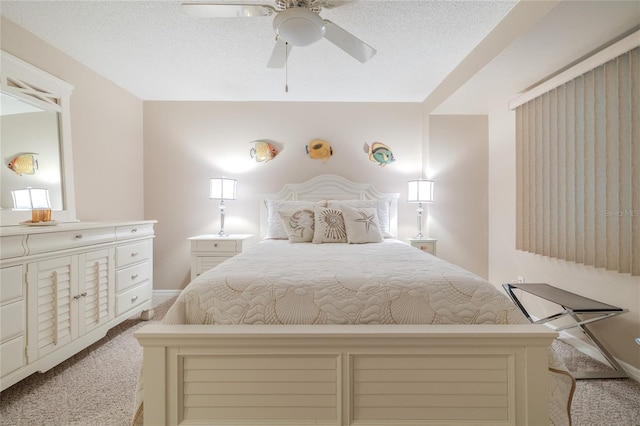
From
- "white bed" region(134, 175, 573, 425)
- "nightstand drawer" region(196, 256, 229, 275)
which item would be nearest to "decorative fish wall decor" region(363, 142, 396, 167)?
"nightstand drawer" region(196, 256, 229, 275)

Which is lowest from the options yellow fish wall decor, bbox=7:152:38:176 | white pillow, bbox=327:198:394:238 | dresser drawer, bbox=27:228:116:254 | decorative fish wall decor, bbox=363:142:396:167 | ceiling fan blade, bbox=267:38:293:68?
dresser drawer, bbox=27:228:116:254

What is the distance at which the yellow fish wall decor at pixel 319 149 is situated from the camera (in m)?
3.54

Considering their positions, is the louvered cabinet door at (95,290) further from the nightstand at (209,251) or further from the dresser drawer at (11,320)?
the nightstand at (209,251)

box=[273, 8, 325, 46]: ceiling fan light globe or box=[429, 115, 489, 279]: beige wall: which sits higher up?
box=[273, 8, 325, 46]: ceiling fan light globe

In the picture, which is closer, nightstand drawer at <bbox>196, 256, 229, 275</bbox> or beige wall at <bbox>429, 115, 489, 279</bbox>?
nightstand drawer at <bbox>196, 256, 229, 275</bbox>

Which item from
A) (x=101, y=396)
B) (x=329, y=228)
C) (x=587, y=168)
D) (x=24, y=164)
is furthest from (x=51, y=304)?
(x=587, y=168)

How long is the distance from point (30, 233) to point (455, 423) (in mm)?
2268

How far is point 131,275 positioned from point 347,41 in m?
2.45

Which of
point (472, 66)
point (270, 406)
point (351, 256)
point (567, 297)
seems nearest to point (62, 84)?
point (351, 256)

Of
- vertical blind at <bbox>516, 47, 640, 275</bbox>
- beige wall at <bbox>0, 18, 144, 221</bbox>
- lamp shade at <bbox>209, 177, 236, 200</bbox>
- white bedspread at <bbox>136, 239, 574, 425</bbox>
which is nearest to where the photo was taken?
white bedspread at <bbox>136, 239, 574, 425</bbox>

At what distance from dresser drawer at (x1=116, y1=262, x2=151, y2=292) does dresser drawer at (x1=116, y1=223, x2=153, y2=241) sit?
10.3 inches

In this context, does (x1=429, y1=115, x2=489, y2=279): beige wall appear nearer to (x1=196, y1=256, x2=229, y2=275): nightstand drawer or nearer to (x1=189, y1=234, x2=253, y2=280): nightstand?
(x1=189, y1=234, x2=253, y2=280): nightstand

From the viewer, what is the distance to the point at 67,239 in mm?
1899

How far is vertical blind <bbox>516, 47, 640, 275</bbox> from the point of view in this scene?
1806mm
